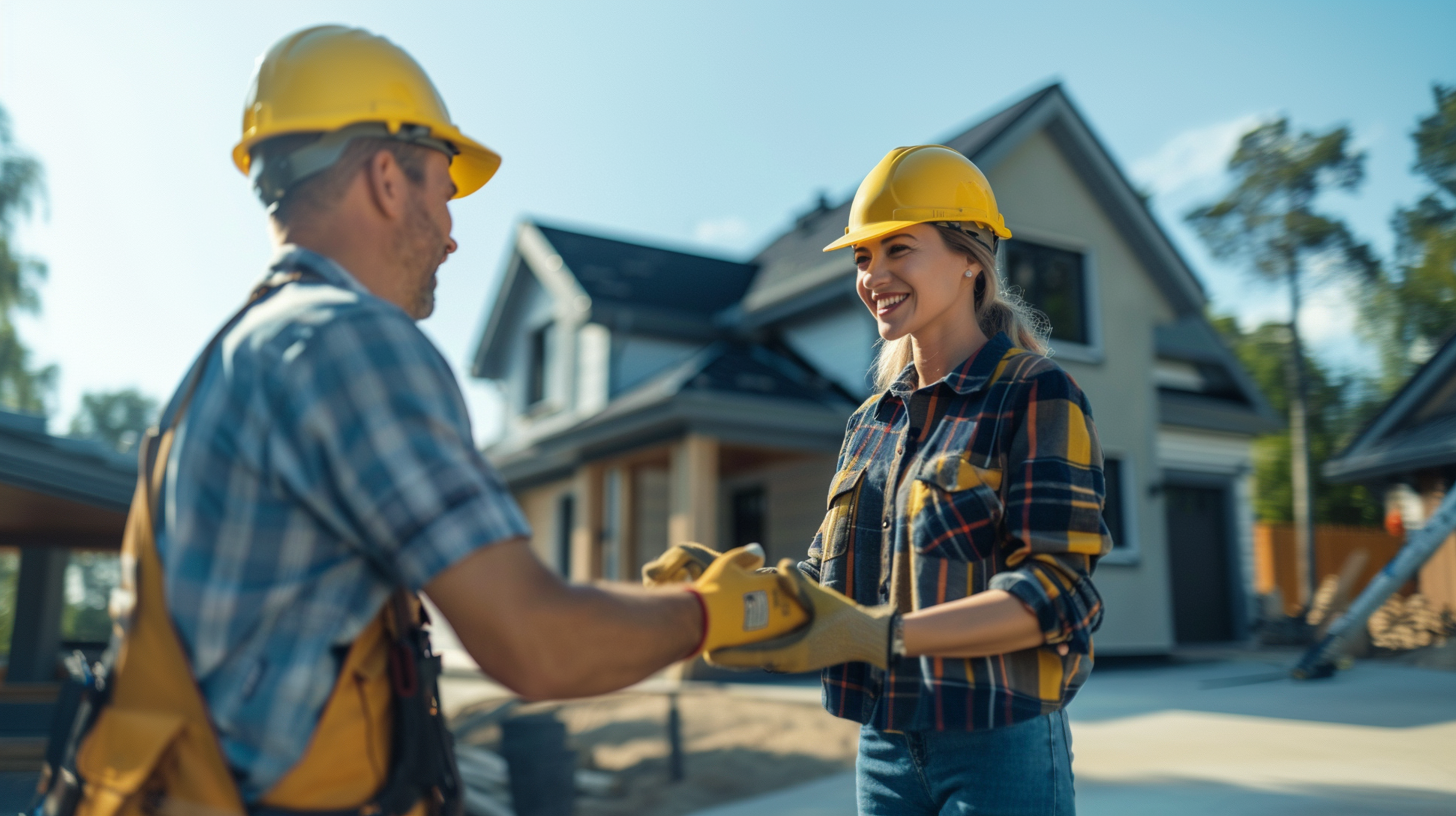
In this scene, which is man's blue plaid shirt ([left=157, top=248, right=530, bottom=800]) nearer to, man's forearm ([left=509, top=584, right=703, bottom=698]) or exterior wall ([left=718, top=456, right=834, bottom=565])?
man's forearm ([left=509, top=584, right=703, bottom=698])

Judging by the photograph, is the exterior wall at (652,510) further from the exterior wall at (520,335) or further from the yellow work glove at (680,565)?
the yellow work glove at (680,565)

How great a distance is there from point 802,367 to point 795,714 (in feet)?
22.1

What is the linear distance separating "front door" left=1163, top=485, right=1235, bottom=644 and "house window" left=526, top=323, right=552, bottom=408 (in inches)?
402

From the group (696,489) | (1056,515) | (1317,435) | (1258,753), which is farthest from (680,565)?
(1317,435)

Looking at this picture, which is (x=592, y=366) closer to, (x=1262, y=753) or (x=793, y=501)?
(x=793, y=501)

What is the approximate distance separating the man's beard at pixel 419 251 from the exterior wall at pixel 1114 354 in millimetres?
11904

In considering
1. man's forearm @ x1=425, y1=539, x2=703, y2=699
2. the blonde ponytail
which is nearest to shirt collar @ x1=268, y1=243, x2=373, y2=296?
man's forearm @ x1=425, y1=539, x2=703, y2=699

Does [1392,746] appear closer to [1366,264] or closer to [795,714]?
[795,714]

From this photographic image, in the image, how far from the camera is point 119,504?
15.5ft

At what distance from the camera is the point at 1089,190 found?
1380cm

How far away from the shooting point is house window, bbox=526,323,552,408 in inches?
681

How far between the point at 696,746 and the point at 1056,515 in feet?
→ 16.7

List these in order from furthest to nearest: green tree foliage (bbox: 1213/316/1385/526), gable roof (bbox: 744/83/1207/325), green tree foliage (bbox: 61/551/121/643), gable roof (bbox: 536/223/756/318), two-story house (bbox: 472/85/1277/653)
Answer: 1. green tree foliage (bbox: 1213/316/1385/526)
2. gable roof (bbox: 536/223/756/318)
3. gable roof (bbox: 744/83/1207/325)
4. two-story house (bbox: 472/85/1277/653)
5. green tree foliage (bbox: 61/551/121/643)

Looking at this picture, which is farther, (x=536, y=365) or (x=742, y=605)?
(x=536, y=365)
